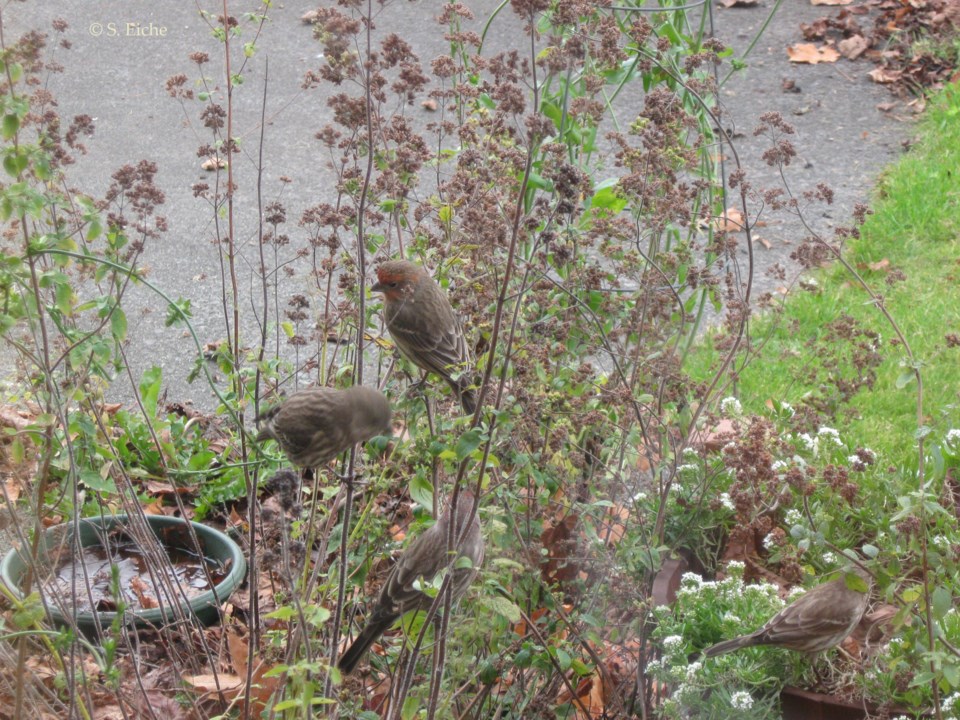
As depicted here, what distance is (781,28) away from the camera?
1225 cm

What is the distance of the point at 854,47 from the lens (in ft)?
38.4

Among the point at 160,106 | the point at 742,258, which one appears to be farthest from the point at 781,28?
the point at 160,106

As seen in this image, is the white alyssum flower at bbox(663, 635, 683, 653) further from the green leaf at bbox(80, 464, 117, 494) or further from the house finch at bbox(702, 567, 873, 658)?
the green leaf at bbox(80, 464, 117, 494)

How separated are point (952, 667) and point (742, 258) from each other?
18.6 feet

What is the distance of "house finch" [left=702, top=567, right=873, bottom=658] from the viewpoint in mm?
4008

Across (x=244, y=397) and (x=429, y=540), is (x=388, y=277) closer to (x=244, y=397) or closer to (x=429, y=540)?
(x=244, y=397)

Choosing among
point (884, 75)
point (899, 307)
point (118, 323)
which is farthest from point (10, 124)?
point (884, 75)

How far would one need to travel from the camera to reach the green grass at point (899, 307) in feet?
20.2

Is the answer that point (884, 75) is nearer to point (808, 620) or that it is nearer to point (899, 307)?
point (899, 307)

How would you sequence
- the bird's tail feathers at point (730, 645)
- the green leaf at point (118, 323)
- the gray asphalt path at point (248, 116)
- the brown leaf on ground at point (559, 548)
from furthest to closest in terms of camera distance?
1. the gray asphalt path at point (248, 116)
2. the brown leaf on ground at point (559, 548)
3. the bird's tail feathers at point (730, 645)
4. the green leaf at point (118, 323)

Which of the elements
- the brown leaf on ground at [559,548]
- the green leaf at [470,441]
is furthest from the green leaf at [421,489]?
Result: the brown leaf on ground at [559,548]

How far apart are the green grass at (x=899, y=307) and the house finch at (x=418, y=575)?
2095mm

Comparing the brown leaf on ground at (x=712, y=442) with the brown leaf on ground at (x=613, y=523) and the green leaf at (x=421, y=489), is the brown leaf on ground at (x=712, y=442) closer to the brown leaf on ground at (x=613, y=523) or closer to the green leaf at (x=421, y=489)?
the brown leaf on ground at (x=613, y=523)

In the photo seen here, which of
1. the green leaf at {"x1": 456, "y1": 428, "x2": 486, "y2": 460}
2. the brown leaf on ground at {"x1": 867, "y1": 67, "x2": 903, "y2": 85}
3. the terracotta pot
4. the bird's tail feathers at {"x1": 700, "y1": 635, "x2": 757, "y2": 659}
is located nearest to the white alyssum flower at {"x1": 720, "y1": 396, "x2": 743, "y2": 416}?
the terracotta pot
